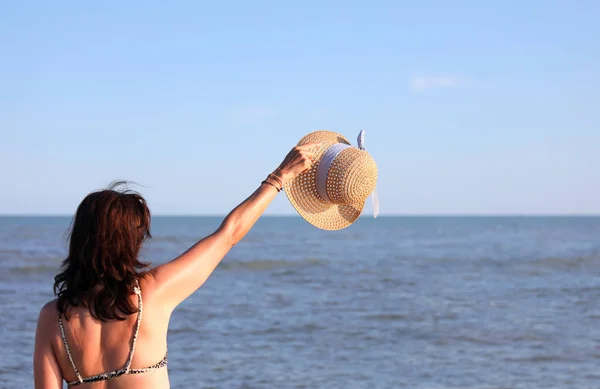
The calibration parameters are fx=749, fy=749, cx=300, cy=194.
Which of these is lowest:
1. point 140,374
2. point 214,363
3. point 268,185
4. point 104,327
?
point 214,363

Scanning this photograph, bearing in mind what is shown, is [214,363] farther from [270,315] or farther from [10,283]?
[10,283]

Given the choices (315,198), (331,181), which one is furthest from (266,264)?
(331,181)

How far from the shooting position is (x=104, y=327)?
189cm

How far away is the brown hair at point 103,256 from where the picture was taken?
6.11ft

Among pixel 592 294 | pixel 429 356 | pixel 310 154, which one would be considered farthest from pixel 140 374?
pixel 592 294

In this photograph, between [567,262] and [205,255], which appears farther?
[567,262]

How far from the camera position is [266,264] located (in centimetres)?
2106

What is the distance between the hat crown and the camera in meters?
2.71

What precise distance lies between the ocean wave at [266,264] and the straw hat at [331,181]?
16773mm

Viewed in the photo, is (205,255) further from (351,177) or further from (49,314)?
(351,177)

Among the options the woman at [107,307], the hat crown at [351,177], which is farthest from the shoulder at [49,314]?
the hat crown at [351,177]

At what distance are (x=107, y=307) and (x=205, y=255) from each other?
30 centimetres

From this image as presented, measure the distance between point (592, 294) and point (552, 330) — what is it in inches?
191

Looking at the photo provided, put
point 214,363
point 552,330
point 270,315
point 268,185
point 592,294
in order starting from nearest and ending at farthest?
point 268,185 < point 214,363 < point 552,330 < point 270,315 < point 592,294
